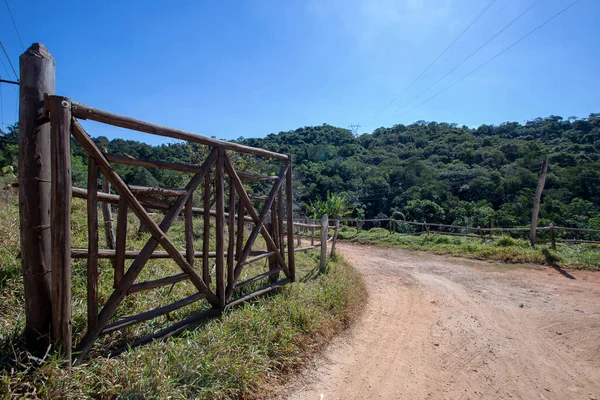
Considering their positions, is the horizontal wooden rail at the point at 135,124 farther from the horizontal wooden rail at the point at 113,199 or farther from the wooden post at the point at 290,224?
the wooden post at the point at 290,224

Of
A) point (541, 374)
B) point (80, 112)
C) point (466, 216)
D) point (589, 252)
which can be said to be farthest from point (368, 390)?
point (466, 216)

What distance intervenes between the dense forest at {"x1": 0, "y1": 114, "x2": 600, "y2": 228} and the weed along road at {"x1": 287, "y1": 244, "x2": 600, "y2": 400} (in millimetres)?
14625

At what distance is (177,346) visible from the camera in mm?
3047

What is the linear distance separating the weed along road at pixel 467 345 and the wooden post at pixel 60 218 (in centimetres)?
221

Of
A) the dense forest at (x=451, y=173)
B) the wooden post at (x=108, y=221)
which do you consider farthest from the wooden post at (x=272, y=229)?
the dense forest at (x=451, y=173)

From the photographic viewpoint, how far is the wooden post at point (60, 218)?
2.39 metres

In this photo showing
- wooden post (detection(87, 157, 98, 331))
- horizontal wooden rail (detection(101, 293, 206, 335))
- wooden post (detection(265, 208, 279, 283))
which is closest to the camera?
wooden post (detection(87, 157, 98, 331))

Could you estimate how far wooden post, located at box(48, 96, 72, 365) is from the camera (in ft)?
7.83

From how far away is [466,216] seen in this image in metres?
26.3

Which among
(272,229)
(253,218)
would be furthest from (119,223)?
(272,229)

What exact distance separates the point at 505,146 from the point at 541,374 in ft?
153

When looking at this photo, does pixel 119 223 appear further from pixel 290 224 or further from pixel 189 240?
pixel 290 224

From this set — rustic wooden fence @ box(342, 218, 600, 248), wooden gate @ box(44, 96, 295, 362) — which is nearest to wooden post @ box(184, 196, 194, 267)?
wooden gate @ box(44, 96, 295, 362)

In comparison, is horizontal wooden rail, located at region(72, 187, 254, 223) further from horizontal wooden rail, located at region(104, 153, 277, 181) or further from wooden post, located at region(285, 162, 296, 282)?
wooden post, located at region(285, 162, 296, 282)
